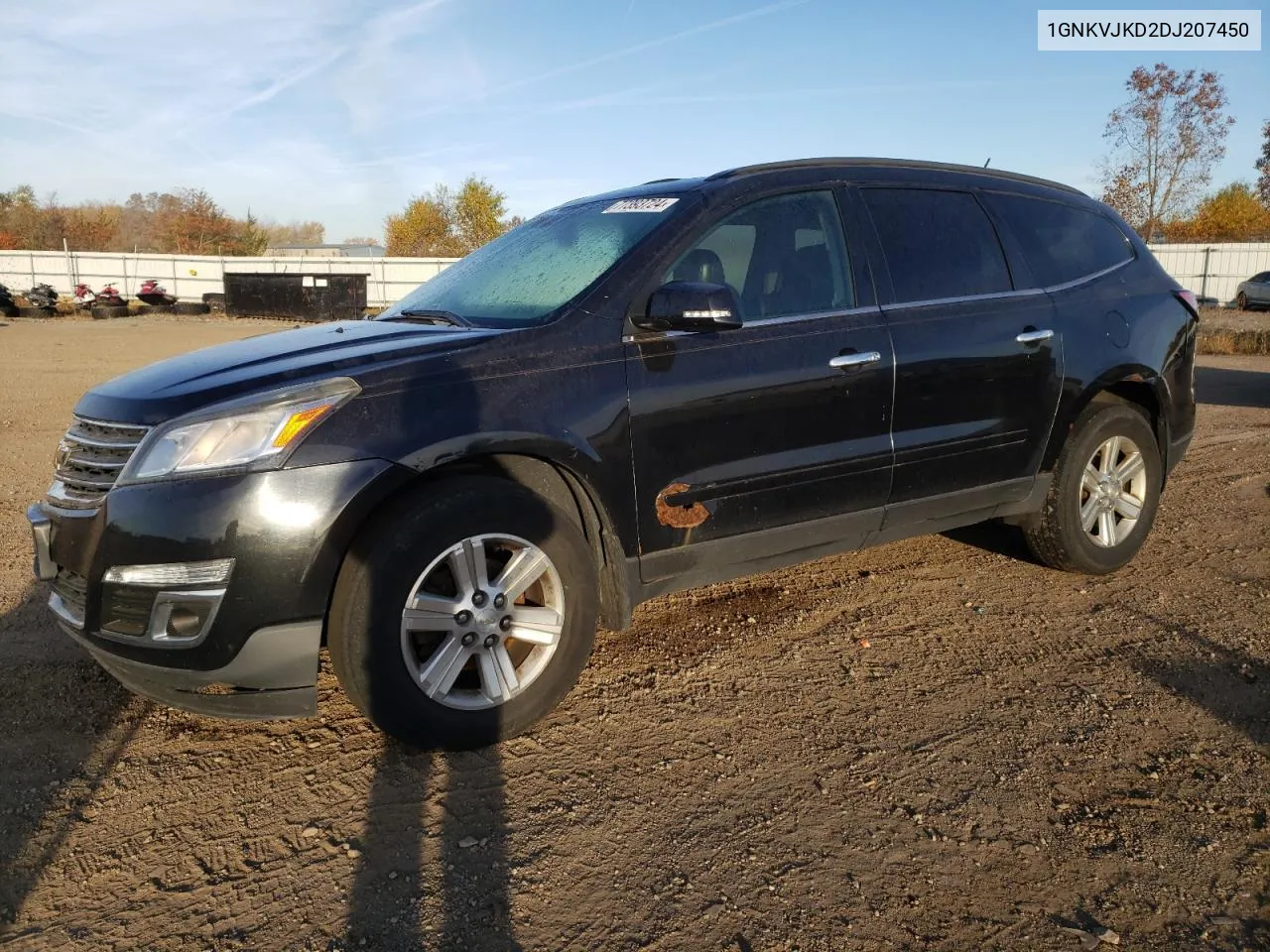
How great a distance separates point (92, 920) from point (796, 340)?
280cm

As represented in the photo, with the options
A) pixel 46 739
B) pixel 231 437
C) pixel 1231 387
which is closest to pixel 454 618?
pixel 231 437

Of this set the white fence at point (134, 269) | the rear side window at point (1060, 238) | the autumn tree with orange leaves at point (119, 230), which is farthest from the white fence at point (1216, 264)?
the autumn tree with orange leaves at point (119, 230)

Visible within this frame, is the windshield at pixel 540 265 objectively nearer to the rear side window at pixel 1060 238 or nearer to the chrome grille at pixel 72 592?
the chrome grille at pixel 72 592

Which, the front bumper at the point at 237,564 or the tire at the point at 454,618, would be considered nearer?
the front bumper at the point at 237,564

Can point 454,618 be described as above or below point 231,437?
below

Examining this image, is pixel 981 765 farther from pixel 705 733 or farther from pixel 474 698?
pixel 474 698

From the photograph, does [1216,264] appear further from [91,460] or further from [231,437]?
[91,460]

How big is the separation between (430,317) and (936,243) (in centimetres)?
219

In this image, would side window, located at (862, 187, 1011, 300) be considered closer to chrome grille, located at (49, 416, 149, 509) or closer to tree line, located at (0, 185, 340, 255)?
chrome grille, located at (49, 416, 149, 509)

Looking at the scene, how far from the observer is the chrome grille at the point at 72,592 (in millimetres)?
2818

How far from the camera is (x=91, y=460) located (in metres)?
2.83

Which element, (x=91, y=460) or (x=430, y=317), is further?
(x=430, y=317)

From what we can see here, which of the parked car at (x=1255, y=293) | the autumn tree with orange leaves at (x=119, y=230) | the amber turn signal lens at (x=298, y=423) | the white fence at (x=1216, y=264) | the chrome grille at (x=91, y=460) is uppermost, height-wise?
the autumn tree with orange leaves at (x=119, y=230)

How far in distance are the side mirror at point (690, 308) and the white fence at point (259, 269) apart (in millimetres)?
29710
